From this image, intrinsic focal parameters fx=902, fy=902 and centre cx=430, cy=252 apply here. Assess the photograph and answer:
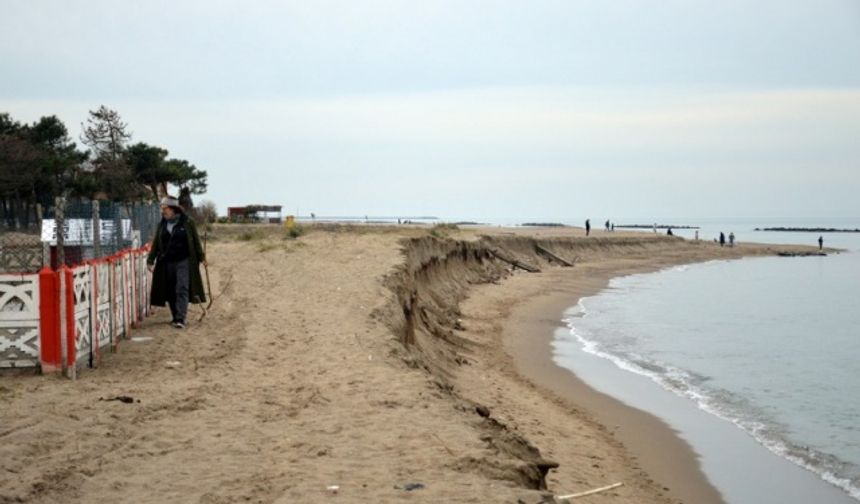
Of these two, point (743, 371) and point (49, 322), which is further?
point (743, 371)

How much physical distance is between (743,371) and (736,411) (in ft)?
14.0

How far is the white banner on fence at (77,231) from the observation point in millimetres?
14008

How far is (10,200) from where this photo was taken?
38625 mm

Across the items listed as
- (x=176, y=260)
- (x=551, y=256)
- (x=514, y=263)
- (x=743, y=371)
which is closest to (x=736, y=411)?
(x=743, y=371)

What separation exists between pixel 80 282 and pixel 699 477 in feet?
23.7

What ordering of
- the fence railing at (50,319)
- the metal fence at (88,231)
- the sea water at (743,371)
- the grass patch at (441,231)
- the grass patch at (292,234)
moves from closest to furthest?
the fence railing at (50,319)
the sea water at (743,371)
the metal fence at (88,231)
the grass patch at (292,234)
the grass patch at (441,231)

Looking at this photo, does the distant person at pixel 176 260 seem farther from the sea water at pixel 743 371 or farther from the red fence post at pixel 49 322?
the sea water at pixel 743 371

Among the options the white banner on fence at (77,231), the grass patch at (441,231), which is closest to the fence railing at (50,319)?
the white banner on fence at (77,231)

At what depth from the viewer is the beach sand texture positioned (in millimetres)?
6359

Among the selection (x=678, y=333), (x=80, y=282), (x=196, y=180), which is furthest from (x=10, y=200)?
(x=80, y=282)

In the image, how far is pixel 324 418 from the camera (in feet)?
27.1

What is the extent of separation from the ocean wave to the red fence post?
28.4 feet

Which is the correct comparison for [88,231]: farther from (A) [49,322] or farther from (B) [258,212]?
(B) [258,212]

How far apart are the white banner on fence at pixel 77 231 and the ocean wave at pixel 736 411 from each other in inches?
386
